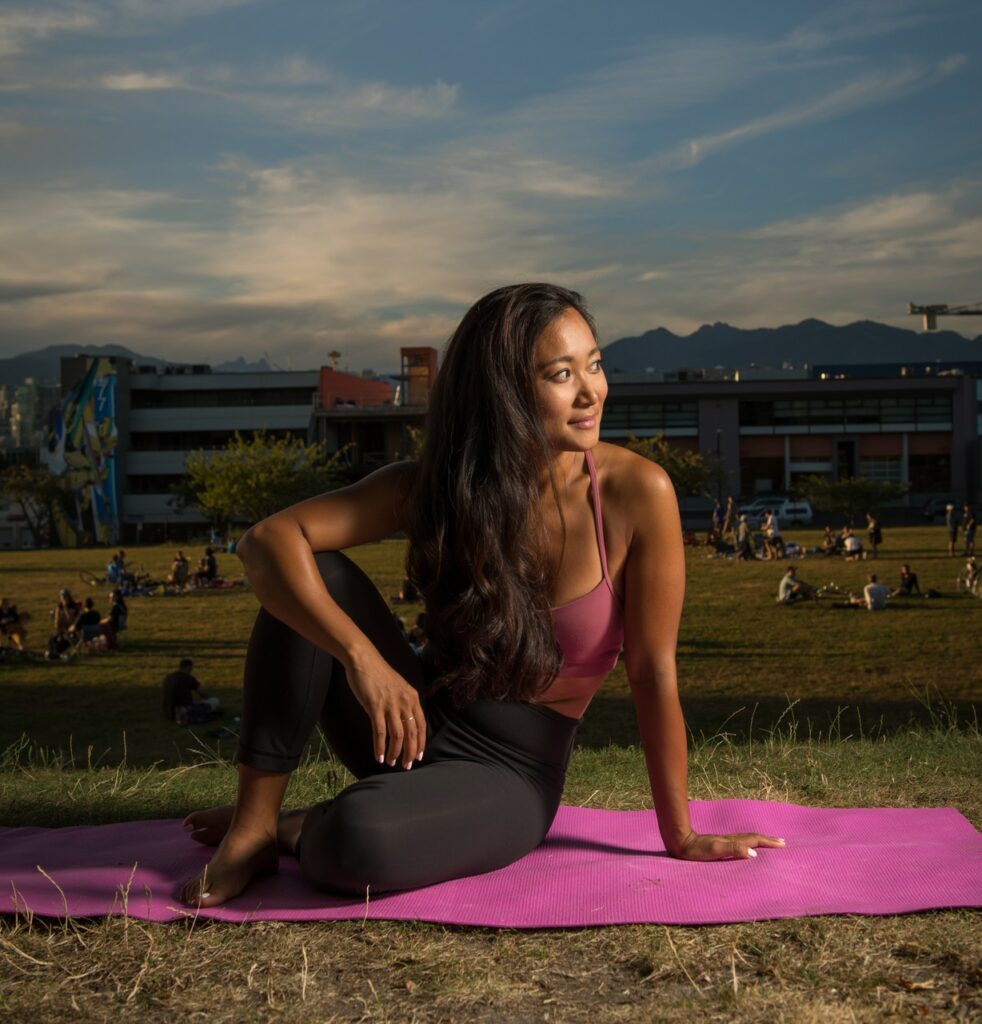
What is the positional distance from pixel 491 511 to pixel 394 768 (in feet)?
1.99

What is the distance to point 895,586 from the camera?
2362cm

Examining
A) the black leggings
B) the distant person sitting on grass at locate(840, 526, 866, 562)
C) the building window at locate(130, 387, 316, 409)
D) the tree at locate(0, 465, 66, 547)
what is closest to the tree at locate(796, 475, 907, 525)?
the distant person sitting on grass at locate(840, 526, 866, 562)

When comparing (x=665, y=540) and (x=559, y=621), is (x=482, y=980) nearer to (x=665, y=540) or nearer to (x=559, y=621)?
(x=559, y=621)

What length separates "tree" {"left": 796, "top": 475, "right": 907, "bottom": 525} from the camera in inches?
1650

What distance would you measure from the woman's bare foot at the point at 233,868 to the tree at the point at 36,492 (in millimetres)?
69676

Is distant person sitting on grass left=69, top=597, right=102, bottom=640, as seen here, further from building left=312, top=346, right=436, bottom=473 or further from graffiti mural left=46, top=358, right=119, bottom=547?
graffiti mural left=46, top=358, right=119, bottom=547

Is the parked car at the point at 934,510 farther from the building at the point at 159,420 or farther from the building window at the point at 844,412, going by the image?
the building at the point at 159,420

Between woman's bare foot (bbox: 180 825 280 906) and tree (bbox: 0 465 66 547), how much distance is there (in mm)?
69676

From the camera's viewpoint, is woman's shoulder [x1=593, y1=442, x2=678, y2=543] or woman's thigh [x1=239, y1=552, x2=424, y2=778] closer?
woman's thigh [x1=239, y1=552, x2=424, y2=778]

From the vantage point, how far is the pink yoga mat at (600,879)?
7.64 feet

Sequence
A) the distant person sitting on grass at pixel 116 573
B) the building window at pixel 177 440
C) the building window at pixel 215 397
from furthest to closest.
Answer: the building window at pixel 215 397
the building window at pixel 177 440
the distant person sitting on grass at pixel 116 573

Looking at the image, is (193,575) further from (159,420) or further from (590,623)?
(159,420)

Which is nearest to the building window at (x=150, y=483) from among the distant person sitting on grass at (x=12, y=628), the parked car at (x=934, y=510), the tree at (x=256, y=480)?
the tree at (x=256, y=480)

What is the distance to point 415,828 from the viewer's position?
234cm
